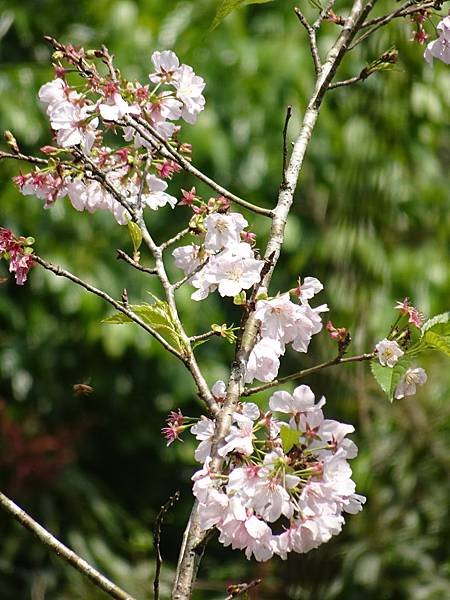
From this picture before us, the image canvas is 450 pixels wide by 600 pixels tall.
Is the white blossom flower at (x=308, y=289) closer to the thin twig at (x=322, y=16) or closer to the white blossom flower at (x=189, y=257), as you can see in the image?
the white blossom flower at (x=189, y=257)

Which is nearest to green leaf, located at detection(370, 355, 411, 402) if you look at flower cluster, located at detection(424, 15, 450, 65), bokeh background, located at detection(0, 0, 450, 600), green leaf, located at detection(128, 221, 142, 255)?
green leaf, located at detection(128, 221, 142, 255)

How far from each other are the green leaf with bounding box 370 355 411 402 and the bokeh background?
1.82 metres

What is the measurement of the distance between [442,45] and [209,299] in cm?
215

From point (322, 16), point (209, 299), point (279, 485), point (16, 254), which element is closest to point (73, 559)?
point (279, 485)

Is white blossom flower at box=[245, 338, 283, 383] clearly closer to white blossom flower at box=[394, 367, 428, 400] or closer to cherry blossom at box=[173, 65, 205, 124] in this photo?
white blossom flower at box=[394, 367, 428, 400]

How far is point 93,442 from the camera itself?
3725 millimetres

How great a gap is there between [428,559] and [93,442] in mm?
1469

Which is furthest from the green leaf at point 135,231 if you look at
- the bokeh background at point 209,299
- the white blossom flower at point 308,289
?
the bokeh background at point 209,299

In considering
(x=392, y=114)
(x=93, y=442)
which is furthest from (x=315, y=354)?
(x=93, y=442)

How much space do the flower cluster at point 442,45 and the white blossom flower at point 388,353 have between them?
1.00ft

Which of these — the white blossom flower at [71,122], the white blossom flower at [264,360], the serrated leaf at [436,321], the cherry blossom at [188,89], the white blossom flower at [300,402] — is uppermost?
the cherry blossom at [188,89]

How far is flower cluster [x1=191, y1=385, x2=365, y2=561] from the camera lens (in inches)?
27.4

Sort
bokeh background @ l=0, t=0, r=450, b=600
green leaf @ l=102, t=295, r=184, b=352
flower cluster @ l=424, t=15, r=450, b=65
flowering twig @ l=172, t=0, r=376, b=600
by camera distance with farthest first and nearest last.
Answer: bokeh background @ l=0, t=0, r=450, b=600 → flower cluster @ l=424, t=15, r=450, b=65 → green leaf @ l=102, t=295, r=184, b=352 → flowering twig @ l=172, t=0, r=376, b=600

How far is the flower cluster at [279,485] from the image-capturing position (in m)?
0.70
